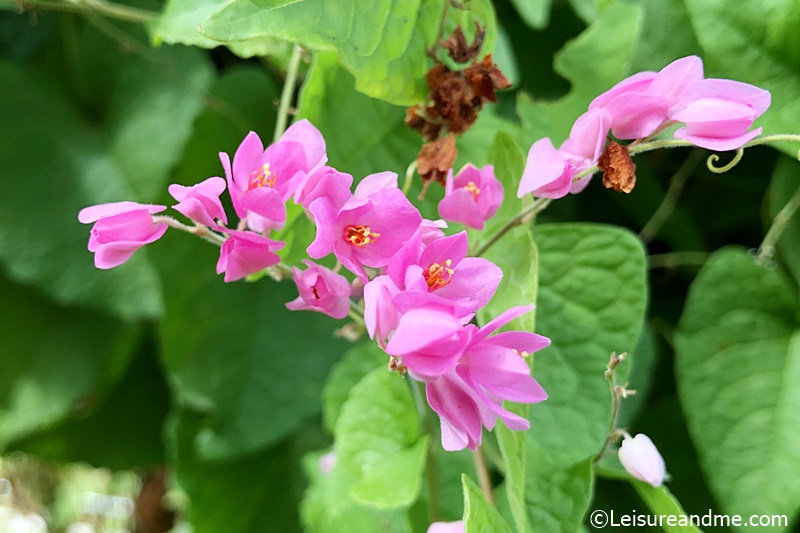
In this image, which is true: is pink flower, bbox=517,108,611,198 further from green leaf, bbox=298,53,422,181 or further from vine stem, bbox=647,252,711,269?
vine stem, bbox=647,252,711,269

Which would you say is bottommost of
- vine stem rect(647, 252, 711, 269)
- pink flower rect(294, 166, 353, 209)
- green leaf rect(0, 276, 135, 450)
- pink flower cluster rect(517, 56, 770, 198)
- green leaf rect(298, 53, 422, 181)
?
green leaf rect(0, 276, 135, 450)

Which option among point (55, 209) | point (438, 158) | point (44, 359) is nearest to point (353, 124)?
point (438, 158)

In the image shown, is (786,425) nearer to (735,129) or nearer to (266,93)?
(735,129)

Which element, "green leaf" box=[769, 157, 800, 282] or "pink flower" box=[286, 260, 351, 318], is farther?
"green leaf" box=[769, 157, 800, 282]

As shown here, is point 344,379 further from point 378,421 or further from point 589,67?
point 589,67

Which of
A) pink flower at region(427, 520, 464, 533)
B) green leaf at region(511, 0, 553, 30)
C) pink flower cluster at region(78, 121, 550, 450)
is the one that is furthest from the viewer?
green leaf at region(511, 0, 553, 30)

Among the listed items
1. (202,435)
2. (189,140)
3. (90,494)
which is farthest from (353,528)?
(90,494)

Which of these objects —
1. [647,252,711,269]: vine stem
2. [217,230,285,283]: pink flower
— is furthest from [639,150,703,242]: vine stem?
[217,230,285,283]: pink flower

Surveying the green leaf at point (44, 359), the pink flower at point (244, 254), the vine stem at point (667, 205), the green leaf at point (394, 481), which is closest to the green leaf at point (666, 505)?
the green leaf at point (394, 481)
